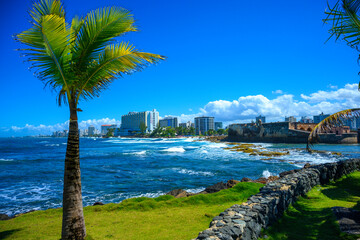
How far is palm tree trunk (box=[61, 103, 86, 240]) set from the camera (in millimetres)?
4723

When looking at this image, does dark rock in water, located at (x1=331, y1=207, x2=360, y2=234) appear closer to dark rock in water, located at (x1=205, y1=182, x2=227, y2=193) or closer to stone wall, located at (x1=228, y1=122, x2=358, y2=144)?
dark rock in water, located at (x1=205, y1=182, x2=227, y2=193)

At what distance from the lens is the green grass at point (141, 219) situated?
561 cm

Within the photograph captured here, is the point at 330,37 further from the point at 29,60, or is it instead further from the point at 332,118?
→ the point at 29,60

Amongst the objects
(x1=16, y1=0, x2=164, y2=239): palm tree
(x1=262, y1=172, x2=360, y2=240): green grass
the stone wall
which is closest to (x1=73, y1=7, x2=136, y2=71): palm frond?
(x1=16, y1=0, x2=164, y2=239): palm tree

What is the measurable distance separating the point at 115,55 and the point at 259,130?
74.4 metres

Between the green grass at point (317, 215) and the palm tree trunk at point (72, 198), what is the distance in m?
4.65

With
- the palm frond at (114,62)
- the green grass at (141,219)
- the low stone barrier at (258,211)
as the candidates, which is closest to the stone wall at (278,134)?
the low stone barrier at (258,211)

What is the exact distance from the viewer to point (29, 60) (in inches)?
180

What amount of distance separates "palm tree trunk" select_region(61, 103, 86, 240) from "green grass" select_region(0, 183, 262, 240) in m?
0.56

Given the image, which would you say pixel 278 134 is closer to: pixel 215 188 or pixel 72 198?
pixel 215 188

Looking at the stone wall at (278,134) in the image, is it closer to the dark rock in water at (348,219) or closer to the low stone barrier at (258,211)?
the low stone barrier at (258,211)

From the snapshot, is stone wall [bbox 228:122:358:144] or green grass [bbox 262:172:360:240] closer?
green grass [bbox 262:172:360:240]

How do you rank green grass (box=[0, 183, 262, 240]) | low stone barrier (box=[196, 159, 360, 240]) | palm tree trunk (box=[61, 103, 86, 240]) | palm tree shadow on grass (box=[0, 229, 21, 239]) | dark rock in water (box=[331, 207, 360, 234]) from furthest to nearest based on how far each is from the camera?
1. palm tree shadow on grass (box=[0, 229, 21, 239])
2. green grass (box=[0, 183, 262, 240])
3. dark rock in water (box=[331, 207, 360, 234])
4. palm tree trunk (box=[61, 103, 86, 240])
5. low stone barrier (box=[196, 159, 360, 240])

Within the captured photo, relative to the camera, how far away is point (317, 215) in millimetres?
6609
